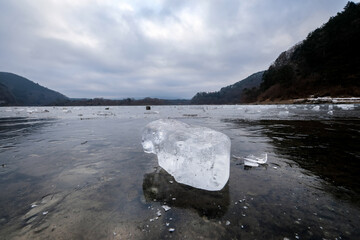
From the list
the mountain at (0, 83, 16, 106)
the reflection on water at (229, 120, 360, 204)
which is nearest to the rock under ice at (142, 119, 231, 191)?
the reflection on water at (229, 120, 360, 204)

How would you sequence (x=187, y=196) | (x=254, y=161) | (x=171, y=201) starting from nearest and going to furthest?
1. (x=171, y=201)
2. (x=187, y=196)
3. (x=254, y=161)

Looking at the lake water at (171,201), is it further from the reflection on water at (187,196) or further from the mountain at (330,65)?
the mountain at (330,65)

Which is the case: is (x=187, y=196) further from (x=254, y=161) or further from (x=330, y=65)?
(x=330, y=65)

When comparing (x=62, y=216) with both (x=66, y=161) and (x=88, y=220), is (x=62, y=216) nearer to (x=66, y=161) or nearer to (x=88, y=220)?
(x=88, y=220)

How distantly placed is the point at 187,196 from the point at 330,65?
195ft

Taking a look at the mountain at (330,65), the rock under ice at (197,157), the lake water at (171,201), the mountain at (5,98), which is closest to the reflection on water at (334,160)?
the lake water at (171,201)

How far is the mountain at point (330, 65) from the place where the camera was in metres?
36.6

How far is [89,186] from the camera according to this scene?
2283mm

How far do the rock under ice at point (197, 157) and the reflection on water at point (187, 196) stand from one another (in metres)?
0.11

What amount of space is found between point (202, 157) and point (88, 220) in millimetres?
1500

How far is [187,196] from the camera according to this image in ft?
6.65

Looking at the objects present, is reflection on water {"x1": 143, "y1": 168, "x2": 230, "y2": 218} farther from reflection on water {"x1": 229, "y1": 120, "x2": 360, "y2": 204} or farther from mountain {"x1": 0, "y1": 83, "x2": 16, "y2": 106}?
mountain {"x1": 0, "y1": 83, "x2": 16, "y2": 106}

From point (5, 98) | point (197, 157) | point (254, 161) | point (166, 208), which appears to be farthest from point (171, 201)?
point (5, 98)

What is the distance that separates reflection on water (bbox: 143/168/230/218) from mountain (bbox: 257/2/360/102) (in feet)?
143
